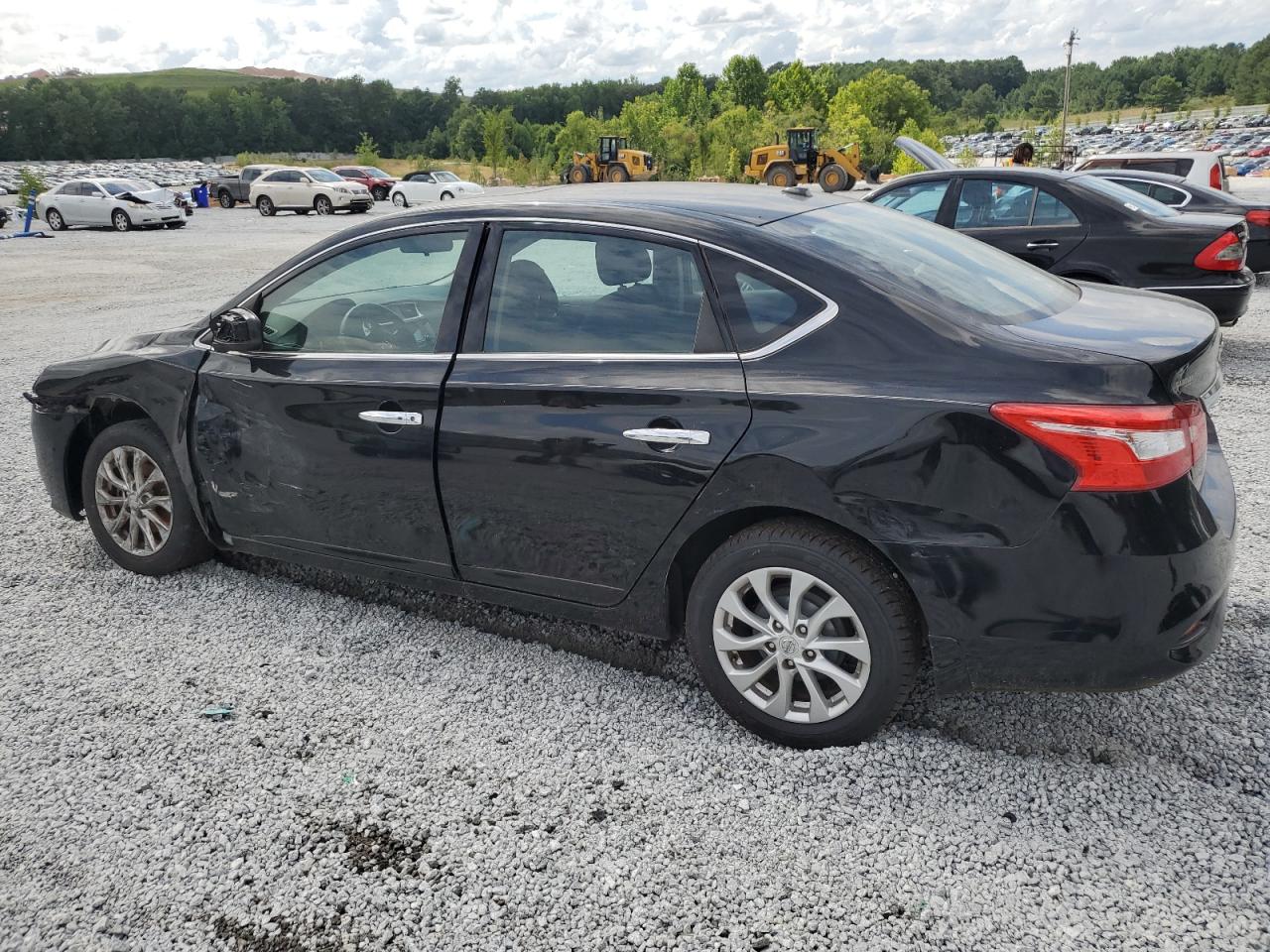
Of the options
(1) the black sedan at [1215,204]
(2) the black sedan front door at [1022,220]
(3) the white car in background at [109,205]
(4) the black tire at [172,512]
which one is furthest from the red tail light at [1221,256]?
(3) the white car in background at [109,205]

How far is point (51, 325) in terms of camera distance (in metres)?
12.7

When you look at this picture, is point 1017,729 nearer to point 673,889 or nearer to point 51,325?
point 673,889

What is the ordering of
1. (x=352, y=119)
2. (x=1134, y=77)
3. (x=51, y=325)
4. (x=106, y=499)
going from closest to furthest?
(x=106, y=499) < (x=51, y=325) < (x=352, y=119) < (x=1134, y=77)

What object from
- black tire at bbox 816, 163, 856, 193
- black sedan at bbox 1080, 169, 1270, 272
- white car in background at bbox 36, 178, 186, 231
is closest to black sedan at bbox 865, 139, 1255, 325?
black sedan at bbox 1080, 169, 1270, 272

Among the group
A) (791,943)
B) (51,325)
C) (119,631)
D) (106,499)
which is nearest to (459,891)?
(791,943)

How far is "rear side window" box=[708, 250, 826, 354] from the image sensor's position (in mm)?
2988

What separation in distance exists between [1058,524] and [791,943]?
121 cm

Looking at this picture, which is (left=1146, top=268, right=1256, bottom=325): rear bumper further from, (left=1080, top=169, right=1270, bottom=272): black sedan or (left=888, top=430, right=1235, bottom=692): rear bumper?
(left=888, top=430, right=1235, bottom=692): rear bumper

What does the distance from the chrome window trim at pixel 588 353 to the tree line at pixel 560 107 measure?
6767 cm

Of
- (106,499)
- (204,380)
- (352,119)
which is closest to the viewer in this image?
(204,380)

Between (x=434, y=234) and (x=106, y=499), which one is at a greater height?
(x=434, y=234)

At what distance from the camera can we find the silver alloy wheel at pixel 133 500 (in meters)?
4.40

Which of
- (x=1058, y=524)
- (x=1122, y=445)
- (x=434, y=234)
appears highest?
(x=434, y=234)

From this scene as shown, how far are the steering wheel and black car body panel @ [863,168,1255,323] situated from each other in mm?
6067
